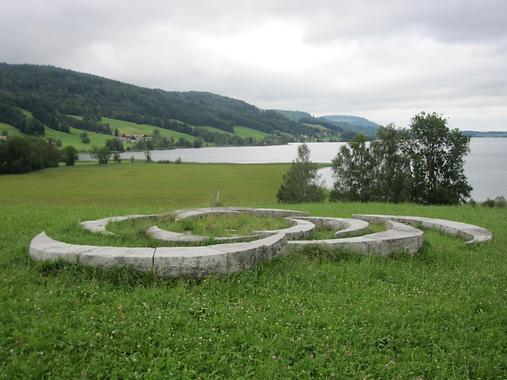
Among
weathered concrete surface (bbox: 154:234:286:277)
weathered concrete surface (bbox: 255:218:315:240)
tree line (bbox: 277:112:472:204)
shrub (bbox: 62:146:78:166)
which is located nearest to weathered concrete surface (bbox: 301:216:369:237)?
weathered concrete surface (bbox: 255:218:315:240)

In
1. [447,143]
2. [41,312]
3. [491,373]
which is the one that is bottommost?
[491,373]

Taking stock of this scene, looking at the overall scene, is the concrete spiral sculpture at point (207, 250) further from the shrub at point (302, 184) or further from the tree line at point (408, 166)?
the shrub at point (302, 184)

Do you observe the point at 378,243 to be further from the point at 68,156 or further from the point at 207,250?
the point at 68,156

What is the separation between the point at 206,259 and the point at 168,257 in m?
0.70

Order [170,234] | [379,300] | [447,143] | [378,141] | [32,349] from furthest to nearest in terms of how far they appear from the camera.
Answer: [378,141]
[447,143]
[170,234]
[379,300]
[32,349]

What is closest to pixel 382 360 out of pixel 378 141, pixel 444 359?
pixel 444 359

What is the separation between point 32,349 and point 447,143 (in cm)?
4300

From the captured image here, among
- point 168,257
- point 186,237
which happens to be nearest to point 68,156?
point 186,237

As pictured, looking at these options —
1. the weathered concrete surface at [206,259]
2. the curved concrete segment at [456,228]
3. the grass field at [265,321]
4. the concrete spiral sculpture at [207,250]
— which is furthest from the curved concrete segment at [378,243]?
the curved concrete segment at [456,228]

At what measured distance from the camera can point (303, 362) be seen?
4.95m

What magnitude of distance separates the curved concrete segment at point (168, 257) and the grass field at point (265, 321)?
19 cm

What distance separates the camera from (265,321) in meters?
5.79

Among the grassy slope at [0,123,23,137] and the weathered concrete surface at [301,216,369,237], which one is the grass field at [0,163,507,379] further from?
the grassy slope at [0,123,23,137]

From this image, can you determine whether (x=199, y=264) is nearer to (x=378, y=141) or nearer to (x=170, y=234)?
(x=170, y=234)
